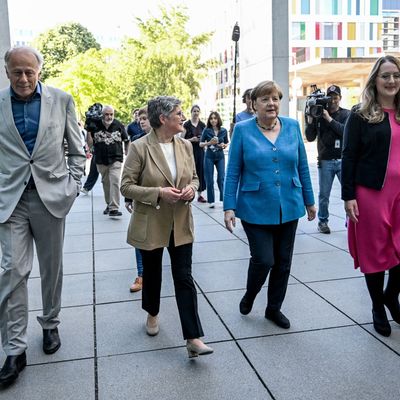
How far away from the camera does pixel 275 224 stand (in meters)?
3.89

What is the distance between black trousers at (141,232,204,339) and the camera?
137 inches

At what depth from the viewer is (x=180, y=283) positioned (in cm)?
354

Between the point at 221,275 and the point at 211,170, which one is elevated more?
the point at 211,170

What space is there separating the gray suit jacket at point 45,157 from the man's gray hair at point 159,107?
0.55 m

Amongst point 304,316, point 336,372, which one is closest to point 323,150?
point 304,316

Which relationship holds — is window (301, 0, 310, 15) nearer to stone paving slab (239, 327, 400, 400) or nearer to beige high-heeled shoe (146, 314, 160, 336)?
stone paving slab (239, 327, 400, 400)

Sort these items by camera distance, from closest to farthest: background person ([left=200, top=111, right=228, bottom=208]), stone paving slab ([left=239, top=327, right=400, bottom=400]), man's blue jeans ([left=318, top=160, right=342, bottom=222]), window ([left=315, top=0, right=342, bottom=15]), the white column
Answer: stone paving slab ([left=239, top=327, right=400, bottom=400]) → man's blue jeans ([left=318, top=160, right=342, bottom=222]) → the white column → background person ([left=200, top=111, right=228, bottom=208]) → window ([left=315, top=0, right=342, bottom=15])

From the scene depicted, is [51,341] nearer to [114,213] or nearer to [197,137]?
[114,213]

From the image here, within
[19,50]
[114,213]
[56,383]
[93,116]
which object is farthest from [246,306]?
[93,116]

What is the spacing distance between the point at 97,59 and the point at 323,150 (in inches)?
1366

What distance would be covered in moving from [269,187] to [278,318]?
102 cm

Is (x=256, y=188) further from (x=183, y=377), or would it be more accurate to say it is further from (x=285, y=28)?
(x=285, y=28)

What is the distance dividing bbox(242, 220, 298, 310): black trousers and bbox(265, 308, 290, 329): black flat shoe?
41 mm

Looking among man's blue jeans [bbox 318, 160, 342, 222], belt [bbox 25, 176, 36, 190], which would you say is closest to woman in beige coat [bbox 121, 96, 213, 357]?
belt [bbox 25, 176, 36, 190]
